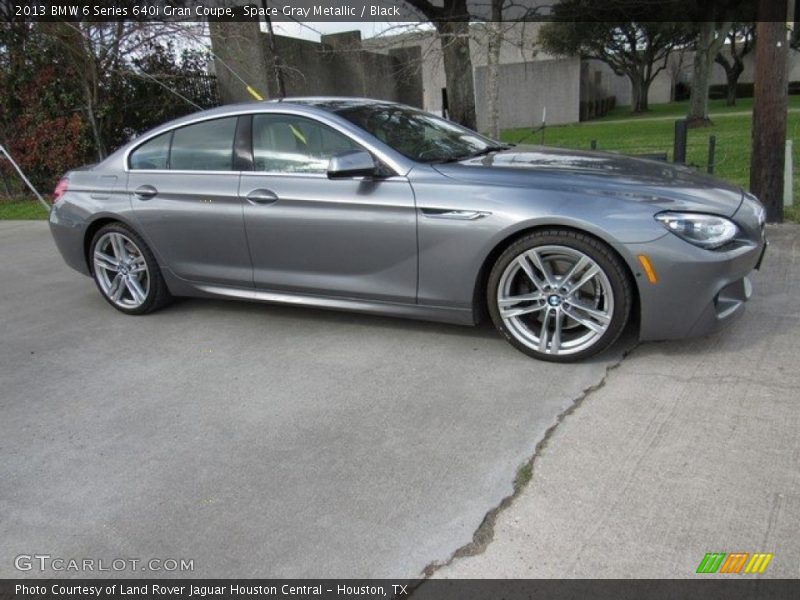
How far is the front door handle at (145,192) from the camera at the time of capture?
4.96 metres

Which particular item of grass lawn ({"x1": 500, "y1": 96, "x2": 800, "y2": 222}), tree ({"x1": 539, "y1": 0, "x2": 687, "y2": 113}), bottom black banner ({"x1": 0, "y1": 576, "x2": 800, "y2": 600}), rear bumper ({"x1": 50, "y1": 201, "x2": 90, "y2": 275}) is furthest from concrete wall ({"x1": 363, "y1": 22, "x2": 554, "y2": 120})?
bottom black banner ({"x1": 0, "y1": 576, "x2": 800, "y2": 600})

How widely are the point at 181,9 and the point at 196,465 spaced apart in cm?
1104

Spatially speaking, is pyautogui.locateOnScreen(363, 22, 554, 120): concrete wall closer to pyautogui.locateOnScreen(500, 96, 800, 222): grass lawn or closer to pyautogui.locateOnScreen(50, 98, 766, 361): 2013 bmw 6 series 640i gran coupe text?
pyautogui.locateOnScreen(500, 96, 800, 222): grass lawn

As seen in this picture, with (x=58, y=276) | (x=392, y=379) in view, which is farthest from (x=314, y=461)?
(x=58, y=276)

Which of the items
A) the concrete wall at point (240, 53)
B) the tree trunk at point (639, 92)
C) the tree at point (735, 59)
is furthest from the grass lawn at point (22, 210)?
the tree at point (735, 59)

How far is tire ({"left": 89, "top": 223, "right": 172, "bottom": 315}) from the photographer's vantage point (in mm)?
5180

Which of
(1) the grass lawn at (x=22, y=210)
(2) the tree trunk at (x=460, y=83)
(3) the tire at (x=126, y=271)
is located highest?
(2) the tree trunk at (x=460, y=83)

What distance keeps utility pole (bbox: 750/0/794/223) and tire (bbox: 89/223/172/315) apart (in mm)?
5778

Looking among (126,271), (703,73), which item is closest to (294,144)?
(126,271)

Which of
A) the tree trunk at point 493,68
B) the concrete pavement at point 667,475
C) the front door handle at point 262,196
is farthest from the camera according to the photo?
the tree trunk at point 493,68

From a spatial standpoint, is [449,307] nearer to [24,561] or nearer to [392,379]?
[392,379]

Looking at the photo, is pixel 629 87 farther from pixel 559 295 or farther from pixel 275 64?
pixel 559 295

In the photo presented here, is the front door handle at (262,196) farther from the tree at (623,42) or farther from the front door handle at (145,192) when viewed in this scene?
the tree at (623,42)

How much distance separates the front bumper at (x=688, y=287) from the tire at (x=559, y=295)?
139 mm
